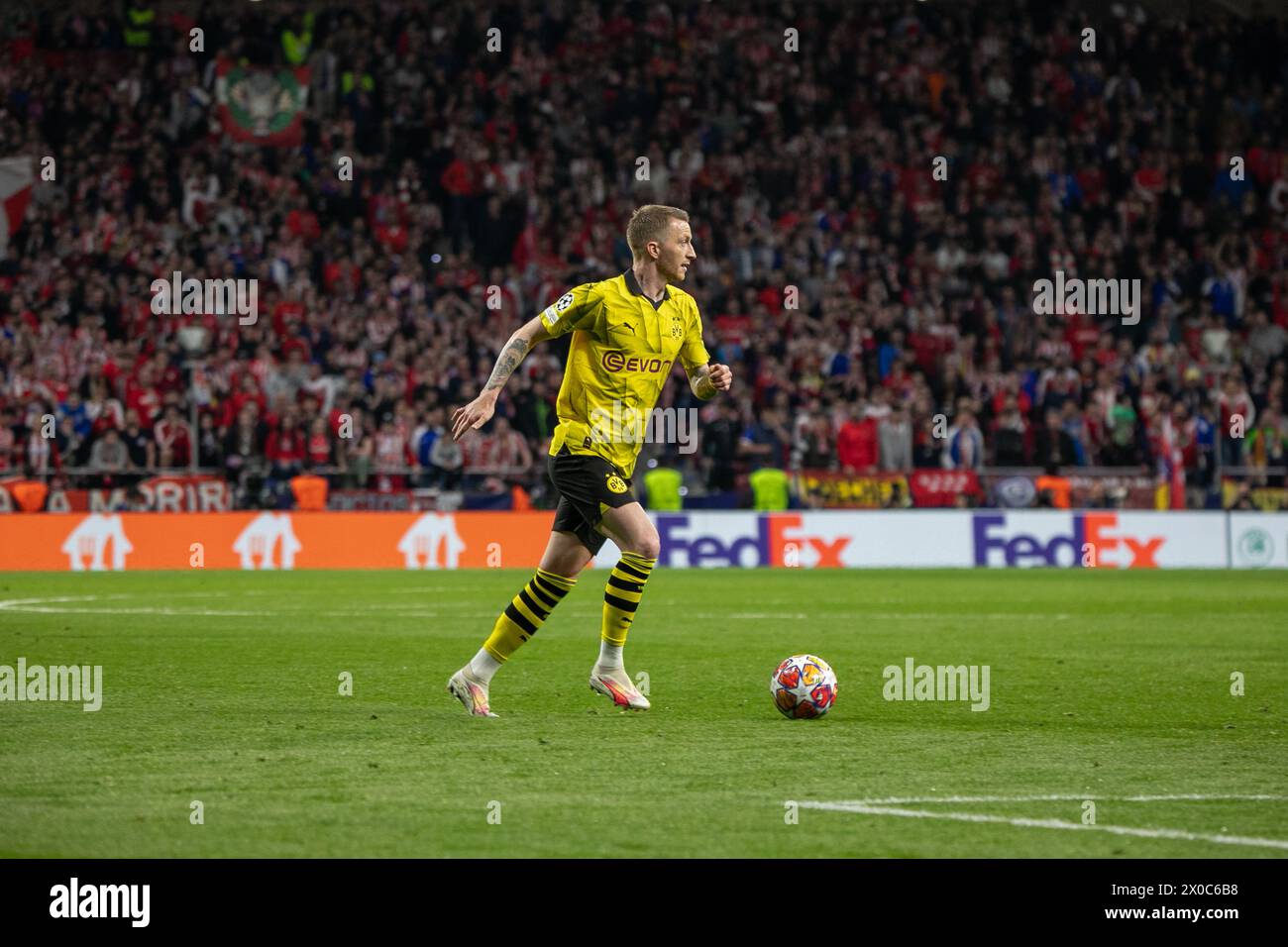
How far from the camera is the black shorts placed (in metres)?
→ 9.19

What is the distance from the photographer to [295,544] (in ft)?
79.7

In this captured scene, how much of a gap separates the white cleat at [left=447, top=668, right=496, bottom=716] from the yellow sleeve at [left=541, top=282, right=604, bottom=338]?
1.69 meters

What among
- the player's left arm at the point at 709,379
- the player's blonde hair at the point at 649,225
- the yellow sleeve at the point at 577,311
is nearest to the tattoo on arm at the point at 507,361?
the yellow sleeve at the point at 577,311

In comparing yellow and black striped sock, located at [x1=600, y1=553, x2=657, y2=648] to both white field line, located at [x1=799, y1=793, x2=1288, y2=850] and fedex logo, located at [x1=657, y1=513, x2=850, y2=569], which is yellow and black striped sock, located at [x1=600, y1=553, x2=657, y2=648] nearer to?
white field line, located at [x1=799, y1=793, x2=1288, y2=850]

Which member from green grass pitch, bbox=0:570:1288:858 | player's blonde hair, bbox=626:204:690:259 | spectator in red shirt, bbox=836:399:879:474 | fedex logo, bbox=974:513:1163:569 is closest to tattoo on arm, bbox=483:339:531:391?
player's blonde hair, bbox=626:204:690:259

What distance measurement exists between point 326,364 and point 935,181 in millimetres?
10891

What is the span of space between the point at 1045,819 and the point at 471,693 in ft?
11.8

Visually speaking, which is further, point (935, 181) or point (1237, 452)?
point (935, 181)

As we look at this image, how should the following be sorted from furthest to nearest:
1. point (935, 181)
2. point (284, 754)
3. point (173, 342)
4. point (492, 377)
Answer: point (935, 181) < point (173, 342) < point (492, 377) < point (284, 754)

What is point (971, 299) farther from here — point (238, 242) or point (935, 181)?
point (238, 242)
